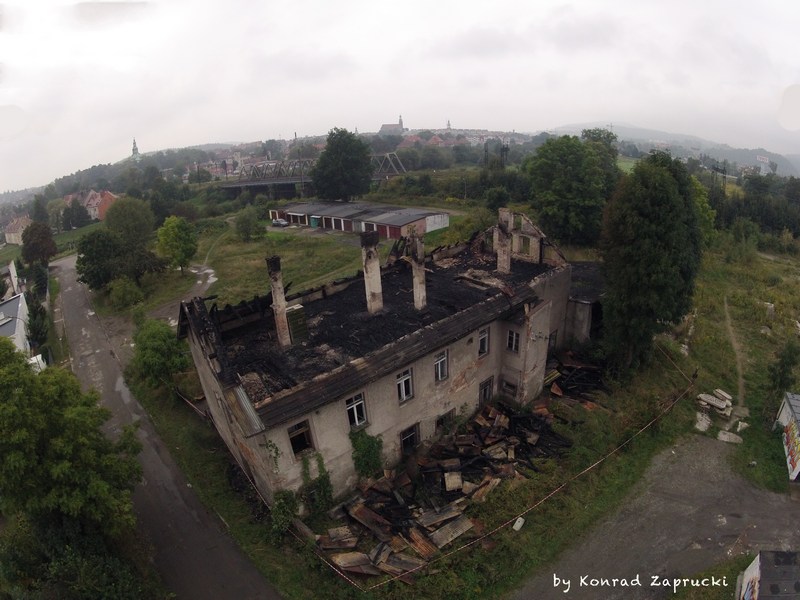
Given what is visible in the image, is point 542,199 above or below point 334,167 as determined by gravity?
below

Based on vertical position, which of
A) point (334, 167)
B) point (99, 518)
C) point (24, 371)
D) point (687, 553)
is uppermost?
point (334, 167)

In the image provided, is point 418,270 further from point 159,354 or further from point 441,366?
point 159,354

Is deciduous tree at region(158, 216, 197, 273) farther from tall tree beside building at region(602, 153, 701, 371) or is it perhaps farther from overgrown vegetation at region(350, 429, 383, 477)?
tall tree beside building at region(602, 153, 701, 371)

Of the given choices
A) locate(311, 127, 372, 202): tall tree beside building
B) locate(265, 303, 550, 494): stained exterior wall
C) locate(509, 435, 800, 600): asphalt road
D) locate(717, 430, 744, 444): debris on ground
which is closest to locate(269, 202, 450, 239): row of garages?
locate(311, 127, 372, 202): tall tree beside building

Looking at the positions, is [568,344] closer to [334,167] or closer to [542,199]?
[542,199]

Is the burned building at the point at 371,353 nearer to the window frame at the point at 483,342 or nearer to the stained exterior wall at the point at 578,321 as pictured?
the window frame at the point at 483,342

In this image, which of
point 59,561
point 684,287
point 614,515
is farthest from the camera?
point 684,287

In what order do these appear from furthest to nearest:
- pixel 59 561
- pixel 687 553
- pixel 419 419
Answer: pixel 419 419
pixel 687 553
pixel 59 561

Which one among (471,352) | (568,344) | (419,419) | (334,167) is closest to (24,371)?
(419,419)
